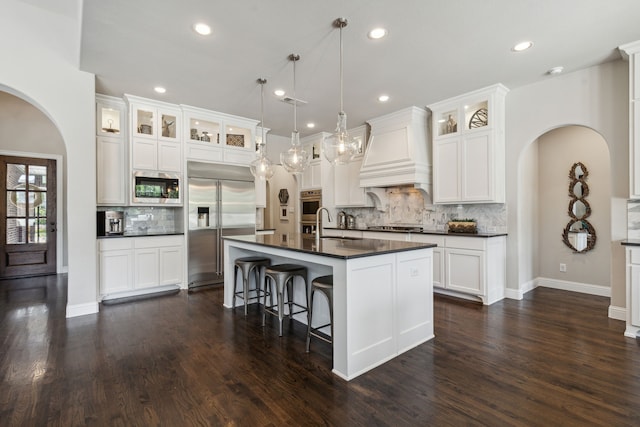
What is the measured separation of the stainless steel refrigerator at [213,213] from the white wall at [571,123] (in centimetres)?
417

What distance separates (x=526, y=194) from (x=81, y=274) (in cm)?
623

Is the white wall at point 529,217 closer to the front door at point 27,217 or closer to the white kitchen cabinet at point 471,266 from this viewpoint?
the white kitchen cabinet at point 471,266

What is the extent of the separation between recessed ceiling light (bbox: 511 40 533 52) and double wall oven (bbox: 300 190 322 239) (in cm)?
424

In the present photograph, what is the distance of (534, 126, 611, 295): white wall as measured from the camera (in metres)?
4.40

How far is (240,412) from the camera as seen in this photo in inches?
74.9

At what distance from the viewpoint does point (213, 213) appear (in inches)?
205

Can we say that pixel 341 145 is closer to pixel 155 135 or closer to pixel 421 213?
pixel 421 213

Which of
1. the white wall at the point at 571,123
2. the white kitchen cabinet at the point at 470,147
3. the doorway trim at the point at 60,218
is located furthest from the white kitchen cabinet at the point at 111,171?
the white wall at the point at 571,123

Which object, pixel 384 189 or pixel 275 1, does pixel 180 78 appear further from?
pixel 384 189

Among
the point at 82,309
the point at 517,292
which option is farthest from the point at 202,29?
the point at 517,292

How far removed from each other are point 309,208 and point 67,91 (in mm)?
4530

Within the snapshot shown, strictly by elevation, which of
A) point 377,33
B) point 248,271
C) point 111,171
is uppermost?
point 377,33

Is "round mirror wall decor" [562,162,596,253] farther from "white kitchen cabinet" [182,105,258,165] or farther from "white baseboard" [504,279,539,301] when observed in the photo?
"white kitchen cabinet" [182,105,258,165]

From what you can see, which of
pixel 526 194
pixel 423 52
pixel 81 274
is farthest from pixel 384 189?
pixel 81 274
